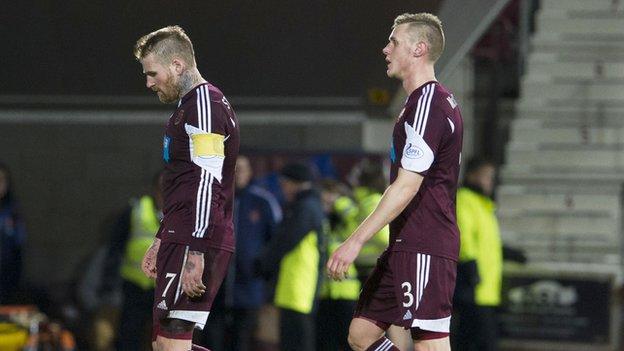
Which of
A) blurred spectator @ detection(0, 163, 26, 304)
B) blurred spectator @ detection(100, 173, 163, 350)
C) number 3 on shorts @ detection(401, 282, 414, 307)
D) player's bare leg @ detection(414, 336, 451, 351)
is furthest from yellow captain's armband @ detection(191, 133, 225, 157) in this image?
blurred spectator @ detection(0, 163, 26, 304)

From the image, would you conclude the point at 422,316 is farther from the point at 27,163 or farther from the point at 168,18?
the point at 27,163

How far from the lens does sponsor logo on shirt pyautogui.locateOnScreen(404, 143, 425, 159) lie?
6863 millimetres

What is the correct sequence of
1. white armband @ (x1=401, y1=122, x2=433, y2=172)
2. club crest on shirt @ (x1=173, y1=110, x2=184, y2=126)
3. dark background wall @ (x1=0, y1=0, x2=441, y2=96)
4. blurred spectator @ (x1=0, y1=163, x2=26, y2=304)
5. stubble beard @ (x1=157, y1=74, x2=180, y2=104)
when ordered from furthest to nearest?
blurred spectator @ (x1=0, y1=163, x2=26, y2=304) → dark background wall @ (x1=0, y1=0, x2=441, y2=96) → stubble beard @ (x1=157, y1=74, x2=180, y2=104) → club crest on shirt @ (x1=173, y1=110, x2=184, y2=126) → white armband @ (x1=401, y1=122, x2=433, y2=172)

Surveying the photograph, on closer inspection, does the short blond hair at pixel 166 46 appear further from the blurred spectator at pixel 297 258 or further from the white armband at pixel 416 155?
A: the blurred spectator at pixel 297 258

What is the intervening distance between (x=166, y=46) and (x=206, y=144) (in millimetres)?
548

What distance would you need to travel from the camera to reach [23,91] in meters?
14.3

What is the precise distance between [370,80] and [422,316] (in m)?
7.32

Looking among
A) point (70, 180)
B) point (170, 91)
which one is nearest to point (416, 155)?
point (170, 91)

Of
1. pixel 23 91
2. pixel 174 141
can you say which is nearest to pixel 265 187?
pixel 23 91

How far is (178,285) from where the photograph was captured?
703 centimetres

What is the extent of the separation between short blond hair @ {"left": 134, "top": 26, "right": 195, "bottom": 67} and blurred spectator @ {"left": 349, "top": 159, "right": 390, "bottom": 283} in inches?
187

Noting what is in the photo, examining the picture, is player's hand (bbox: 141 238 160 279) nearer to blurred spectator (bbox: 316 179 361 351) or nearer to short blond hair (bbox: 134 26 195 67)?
short blond hair (bbox: 134 26 195 67)

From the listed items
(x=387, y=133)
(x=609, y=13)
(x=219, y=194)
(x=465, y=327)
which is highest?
(x=609, y=13)

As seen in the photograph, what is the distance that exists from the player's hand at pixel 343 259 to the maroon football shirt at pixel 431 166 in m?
0.42
